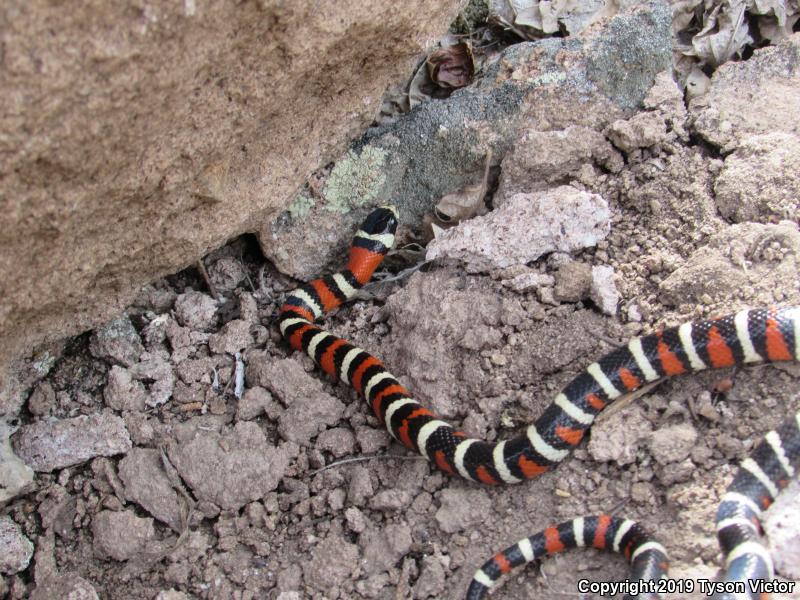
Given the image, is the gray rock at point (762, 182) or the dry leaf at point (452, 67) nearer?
the gray rock at point (762, 182)

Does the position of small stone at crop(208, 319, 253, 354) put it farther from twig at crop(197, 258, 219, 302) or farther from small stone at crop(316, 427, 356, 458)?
small stone at crop(316, 427, 356, 458)

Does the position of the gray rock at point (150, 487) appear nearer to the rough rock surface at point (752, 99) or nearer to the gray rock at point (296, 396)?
the gray rock at point (296, 396)

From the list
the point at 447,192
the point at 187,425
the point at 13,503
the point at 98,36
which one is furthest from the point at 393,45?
the point at 13,503

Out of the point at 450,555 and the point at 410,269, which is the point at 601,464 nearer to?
the point at 450,555

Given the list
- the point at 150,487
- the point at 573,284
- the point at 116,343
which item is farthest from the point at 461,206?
the point at 150,487

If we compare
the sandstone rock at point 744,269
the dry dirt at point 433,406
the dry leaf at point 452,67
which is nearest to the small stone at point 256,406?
the dry dirt at point 433,406

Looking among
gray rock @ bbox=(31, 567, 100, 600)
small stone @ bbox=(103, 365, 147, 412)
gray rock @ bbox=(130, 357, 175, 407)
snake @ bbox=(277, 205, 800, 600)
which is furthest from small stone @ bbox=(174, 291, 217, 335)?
gray rock @ bbox=(31, 567, 100, 600)
